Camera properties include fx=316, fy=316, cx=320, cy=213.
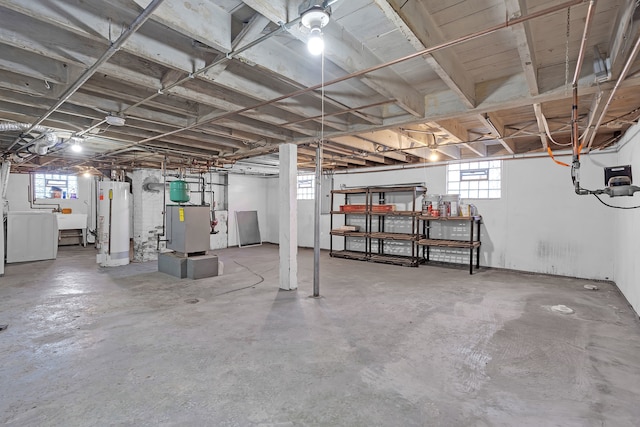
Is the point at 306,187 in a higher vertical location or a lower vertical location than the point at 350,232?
higher

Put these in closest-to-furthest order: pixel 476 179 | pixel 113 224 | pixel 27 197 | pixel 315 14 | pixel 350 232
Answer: pixel 315 14 → pixel 113 224 → pixel 476 179 → pixel 350 232 → pixel 27 197

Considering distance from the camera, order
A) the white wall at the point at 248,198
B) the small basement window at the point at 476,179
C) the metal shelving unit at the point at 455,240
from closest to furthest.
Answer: the metal shelving unit at the point at 455,240 < the small basement window at the point at 476,179 < the white wall at the point at 248,198

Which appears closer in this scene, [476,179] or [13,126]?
[13,126]

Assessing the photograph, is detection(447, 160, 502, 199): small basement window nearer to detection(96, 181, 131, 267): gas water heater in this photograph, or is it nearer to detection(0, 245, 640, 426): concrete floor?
detection(0, 245, 640, 426): concrete floor

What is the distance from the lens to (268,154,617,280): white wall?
499 centimetres

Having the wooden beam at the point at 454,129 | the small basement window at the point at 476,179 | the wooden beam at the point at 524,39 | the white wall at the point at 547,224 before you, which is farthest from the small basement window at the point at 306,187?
the wooden beam at the point at 524,39

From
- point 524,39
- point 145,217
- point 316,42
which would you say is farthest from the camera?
point 145,217

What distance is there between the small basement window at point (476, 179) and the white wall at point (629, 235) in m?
1.66

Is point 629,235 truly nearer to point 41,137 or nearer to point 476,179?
point 476,179

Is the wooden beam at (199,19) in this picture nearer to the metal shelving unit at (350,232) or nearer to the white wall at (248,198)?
the metal shelving unit at (350,232)

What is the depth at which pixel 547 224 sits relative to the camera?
17.7 feet

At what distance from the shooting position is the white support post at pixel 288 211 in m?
4.36

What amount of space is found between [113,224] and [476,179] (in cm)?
702

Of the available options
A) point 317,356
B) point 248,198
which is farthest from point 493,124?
point 248,198
